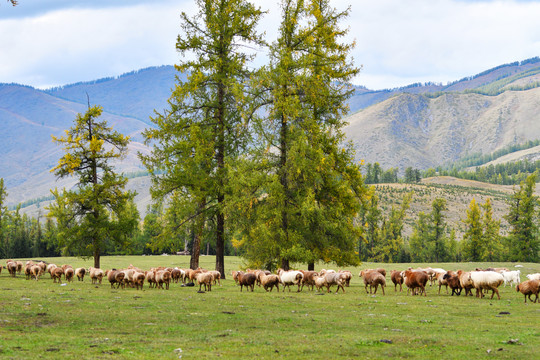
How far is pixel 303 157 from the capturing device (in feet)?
105

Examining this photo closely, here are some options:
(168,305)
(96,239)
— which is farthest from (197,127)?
(168,305)

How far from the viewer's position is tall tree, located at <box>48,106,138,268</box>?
39781 mm

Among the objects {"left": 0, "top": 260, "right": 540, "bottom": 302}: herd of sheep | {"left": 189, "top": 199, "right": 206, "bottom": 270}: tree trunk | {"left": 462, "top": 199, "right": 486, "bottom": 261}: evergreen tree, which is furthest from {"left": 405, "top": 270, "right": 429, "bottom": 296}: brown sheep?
{"left": 462, "top": 199, "right": 486, "bottom": 261}: evergreen tree

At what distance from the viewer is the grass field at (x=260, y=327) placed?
1078 cm

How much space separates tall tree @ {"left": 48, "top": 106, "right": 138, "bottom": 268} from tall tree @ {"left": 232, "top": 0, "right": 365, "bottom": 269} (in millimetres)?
12883

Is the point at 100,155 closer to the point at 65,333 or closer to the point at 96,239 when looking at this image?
the point at 96,239

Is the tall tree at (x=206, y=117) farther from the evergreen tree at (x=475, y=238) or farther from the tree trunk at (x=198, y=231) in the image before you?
the evergreen tree at (x=475, y=238)

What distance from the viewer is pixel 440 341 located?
1218cm

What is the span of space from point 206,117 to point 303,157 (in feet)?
30.9

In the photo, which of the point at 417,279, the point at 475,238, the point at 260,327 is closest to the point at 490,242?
the point at 475,238

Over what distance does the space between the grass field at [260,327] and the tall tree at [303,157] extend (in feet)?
33.5

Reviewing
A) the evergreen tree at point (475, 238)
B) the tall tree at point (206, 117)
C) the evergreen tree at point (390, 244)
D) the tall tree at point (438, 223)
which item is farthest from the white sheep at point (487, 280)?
the evergreen tree at point (390, 244)

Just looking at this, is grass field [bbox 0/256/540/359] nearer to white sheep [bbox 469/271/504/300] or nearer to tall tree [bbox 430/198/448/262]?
white sheep [bbox 469/271/504/300]

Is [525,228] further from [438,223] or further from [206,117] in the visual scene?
[206,117]
